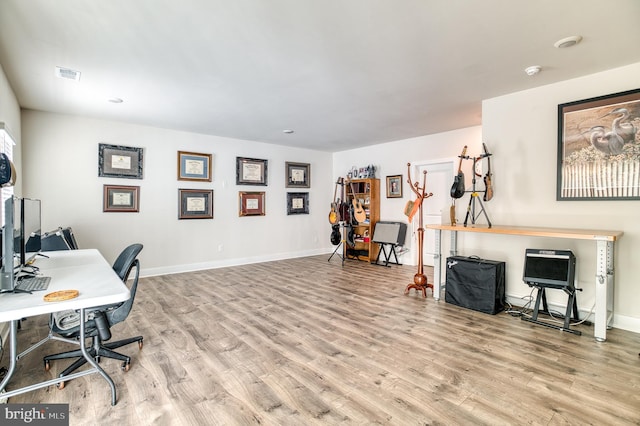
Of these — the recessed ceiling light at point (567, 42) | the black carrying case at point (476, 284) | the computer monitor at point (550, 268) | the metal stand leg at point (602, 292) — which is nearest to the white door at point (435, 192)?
the black carrying case at point (476, 284)

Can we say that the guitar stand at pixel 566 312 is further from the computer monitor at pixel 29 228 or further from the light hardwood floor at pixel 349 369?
the computer monitor at pixel 29 228

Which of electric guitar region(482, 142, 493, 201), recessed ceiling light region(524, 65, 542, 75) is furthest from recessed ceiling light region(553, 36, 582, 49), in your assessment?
electric guitar region(482, 142, 493, 201)

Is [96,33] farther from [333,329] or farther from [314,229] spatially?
[314,229]

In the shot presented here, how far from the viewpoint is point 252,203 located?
640 cm

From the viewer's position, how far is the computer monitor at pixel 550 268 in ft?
9.77

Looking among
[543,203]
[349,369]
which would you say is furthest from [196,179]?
[543,203]

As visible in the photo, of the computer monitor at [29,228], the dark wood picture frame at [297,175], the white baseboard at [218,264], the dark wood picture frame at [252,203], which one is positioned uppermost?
the dark wood picture frame at [297,175]

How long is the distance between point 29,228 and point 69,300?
1.21 m

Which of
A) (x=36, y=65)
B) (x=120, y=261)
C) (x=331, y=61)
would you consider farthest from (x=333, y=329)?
(x=36, y=65)

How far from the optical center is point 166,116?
4582mm

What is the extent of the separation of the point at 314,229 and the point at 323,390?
5.51 m

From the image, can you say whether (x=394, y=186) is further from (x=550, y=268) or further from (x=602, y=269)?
(x=602, y=269)

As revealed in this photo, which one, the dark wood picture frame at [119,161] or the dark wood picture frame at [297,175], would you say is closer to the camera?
the dark wood picture frame at [119,161]

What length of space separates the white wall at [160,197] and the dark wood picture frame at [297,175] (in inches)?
4.7
